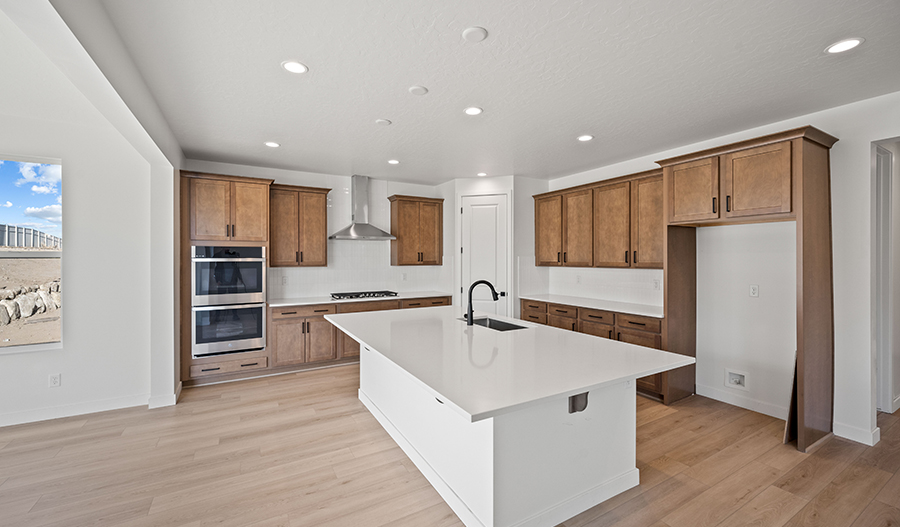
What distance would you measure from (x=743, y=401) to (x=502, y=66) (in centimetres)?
360

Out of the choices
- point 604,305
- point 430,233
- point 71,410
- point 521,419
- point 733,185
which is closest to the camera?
point 521,419

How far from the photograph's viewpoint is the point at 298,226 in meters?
4.86

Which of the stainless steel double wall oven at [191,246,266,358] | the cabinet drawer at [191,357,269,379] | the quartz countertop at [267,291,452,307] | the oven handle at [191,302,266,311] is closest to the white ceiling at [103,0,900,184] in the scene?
the stainless steel double wall oven at [191,246,266,358]

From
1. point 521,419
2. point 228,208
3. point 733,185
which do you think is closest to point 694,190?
point 733,185

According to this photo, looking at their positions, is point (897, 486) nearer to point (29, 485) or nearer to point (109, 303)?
point (29, 485)

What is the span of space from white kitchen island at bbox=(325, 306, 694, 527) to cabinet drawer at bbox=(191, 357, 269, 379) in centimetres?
244

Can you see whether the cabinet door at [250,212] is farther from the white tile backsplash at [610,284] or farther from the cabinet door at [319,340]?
the white tile backsplash at [610,284]

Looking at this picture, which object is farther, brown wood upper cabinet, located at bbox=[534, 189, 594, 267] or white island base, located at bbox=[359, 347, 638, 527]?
brown wood upper cabinet, located at bbox=[534, 189, 594, 267]

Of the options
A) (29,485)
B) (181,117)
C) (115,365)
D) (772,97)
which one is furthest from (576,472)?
(115,365)

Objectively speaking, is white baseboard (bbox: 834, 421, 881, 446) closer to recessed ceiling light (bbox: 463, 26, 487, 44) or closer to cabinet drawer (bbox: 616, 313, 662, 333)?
cabinet drawer (bbox: 616, 313, 662, 333)

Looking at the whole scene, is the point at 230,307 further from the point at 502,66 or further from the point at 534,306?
the point at 502,66

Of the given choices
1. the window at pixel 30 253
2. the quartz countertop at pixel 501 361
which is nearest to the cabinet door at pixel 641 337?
the quartz countertop at pixel 501 361

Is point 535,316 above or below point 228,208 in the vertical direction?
below

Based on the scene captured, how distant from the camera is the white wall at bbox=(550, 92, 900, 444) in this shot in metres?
2.75
